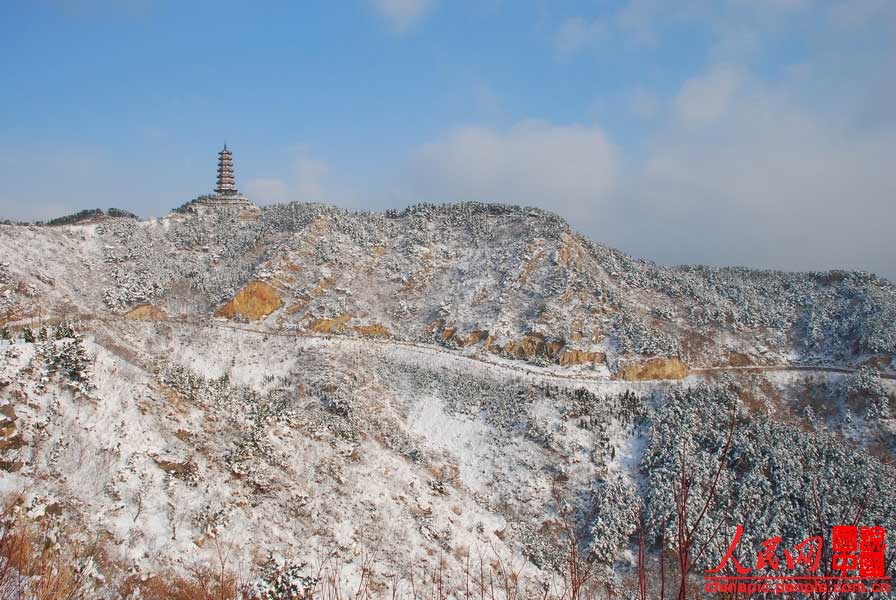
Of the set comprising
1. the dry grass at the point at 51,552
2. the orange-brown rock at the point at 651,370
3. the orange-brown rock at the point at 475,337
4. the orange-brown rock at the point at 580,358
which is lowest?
the dry grass at the point at 51,552

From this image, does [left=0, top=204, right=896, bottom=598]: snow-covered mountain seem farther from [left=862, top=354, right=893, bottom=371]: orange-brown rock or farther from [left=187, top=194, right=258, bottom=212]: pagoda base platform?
[left=187, top=194, right=258, bottom=212]: pagoda base platform

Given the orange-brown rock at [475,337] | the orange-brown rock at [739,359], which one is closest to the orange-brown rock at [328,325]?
the orange-brown rock at [475,337]

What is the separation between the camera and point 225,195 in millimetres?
59719

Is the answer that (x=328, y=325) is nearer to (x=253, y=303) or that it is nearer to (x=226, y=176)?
(x=253, y=303)

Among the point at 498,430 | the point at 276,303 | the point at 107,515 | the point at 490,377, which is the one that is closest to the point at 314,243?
the point at 276,303

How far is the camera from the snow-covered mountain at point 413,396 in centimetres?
1563

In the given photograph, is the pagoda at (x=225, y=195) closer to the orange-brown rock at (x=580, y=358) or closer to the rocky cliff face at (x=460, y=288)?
the rocky cliff face at (x=460, y=288)

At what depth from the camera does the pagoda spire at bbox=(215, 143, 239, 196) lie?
60.8 meters

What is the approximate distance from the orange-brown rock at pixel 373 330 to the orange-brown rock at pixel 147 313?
1441 cm

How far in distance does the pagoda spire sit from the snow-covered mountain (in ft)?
23.2

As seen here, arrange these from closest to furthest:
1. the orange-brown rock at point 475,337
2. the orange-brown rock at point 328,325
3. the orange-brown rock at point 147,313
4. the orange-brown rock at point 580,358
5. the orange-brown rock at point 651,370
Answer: the orange-brown rock at point 651,370 < the orange-brown rock at point 580,358 < the orange-brown rock at point 475,337 < the orange-brown rock at point 328,325 < the orange-brown rock at point 147,313

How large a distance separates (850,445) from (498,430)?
19.7 metres

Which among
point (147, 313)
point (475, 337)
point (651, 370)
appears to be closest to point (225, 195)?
point (147, 313)

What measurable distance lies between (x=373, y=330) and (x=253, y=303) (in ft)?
31.1
